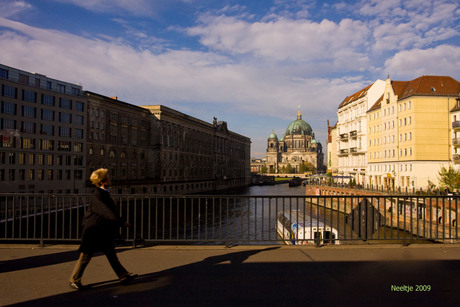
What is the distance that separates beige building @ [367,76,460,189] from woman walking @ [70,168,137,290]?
154 feet

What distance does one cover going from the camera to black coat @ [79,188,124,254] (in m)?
6.13

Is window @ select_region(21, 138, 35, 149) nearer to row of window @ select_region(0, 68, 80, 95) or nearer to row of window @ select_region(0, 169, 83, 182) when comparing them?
row of window @ select_region(0, 169, 83, 182)

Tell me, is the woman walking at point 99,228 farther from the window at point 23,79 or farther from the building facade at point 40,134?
the window at point 23,79

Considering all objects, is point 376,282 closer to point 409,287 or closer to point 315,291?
point 409,287

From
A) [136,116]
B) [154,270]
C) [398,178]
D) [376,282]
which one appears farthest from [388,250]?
[136,116]

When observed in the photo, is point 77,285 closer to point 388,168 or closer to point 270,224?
point 270,224

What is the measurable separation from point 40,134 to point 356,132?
53103mm

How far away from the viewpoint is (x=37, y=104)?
5431 centimetres

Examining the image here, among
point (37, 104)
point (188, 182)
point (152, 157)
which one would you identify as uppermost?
point (37, 104)

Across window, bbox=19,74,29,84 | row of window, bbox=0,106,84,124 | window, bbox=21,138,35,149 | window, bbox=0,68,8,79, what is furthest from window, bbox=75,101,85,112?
window, bbox=0,68,8,79

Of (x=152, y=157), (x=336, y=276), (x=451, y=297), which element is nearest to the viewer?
(x=451, y=297)

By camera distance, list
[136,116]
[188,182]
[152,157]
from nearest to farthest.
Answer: [136,116]
[152,157]
[188,182]

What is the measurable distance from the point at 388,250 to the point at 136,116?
71.1 metres

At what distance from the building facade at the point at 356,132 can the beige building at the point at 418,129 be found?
7.76 m
